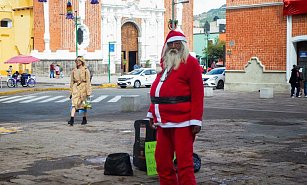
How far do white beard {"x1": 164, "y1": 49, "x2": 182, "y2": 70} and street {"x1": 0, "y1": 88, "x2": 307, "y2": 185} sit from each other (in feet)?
7.09

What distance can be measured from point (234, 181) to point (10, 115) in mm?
14122

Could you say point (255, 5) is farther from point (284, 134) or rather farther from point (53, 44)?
point (53, 44)

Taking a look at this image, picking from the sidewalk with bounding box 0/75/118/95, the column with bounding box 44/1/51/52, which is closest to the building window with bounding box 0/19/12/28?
the column with bounding box 44/1/51/52

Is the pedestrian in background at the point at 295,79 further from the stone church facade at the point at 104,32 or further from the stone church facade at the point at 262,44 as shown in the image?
the stone church facade at the point at 104,32

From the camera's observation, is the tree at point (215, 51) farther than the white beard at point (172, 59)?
Yes

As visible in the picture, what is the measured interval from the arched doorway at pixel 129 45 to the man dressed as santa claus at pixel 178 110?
59064 millimetres

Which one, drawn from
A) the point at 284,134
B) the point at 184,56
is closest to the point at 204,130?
the point at 284,134

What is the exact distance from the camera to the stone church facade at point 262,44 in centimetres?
3061

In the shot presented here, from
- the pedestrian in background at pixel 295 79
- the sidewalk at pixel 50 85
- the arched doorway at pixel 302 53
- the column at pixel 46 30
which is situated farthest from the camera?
the column at pixel 46 30

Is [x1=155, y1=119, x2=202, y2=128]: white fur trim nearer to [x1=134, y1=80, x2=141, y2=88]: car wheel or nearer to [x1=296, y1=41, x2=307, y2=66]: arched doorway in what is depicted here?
[x1=296, y1=41, x2=307, y2=66]: arched doorway

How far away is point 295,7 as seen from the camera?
98.4ft

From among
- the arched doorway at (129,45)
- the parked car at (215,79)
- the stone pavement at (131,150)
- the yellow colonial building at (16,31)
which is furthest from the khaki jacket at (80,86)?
the yellow colonial building at (16,31)

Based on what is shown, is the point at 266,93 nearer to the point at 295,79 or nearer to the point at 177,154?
the point at 295,79

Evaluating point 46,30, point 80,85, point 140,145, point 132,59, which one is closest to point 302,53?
point 80,85
